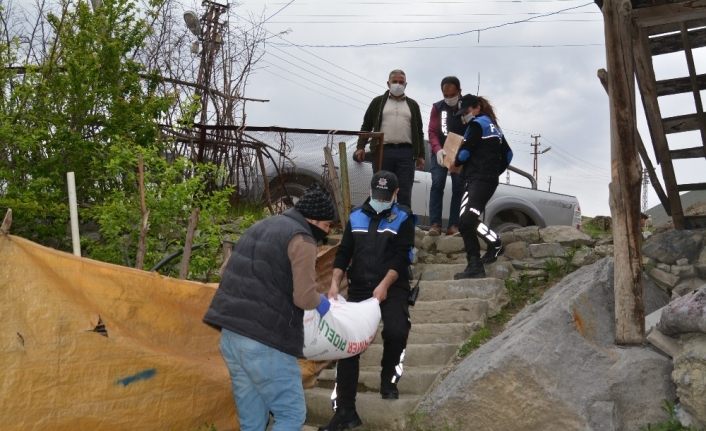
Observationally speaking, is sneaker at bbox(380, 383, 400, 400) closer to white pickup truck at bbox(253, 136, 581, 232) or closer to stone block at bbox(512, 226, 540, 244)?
stone block at bbox(512, 226, 540, 244)

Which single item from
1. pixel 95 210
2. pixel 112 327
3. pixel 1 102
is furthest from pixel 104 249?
pixel 112 327

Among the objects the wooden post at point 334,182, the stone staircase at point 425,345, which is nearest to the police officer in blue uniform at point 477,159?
the stone staircase at point 425,345

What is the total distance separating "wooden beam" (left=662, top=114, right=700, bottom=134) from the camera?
24.5ft

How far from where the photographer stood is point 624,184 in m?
5.69

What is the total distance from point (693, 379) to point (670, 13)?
3.02 metres

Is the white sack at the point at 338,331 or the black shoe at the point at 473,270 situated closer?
the white sack at the point at 338,331

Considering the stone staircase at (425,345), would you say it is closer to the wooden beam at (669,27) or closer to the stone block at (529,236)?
the stone block at (529,236)

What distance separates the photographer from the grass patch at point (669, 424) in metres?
4.92

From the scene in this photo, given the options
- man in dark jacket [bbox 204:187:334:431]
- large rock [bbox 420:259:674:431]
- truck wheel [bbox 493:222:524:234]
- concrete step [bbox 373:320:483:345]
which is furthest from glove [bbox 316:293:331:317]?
truck wheel [bbox 493:222:524:234]

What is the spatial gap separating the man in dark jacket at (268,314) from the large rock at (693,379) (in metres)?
2.43

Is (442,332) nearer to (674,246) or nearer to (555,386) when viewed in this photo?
(555,386)

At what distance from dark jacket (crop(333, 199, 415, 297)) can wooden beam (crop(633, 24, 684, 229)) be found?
295 cm

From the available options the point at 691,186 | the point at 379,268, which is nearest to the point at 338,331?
the point at 379,268

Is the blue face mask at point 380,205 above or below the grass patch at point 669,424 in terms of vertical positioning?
above
